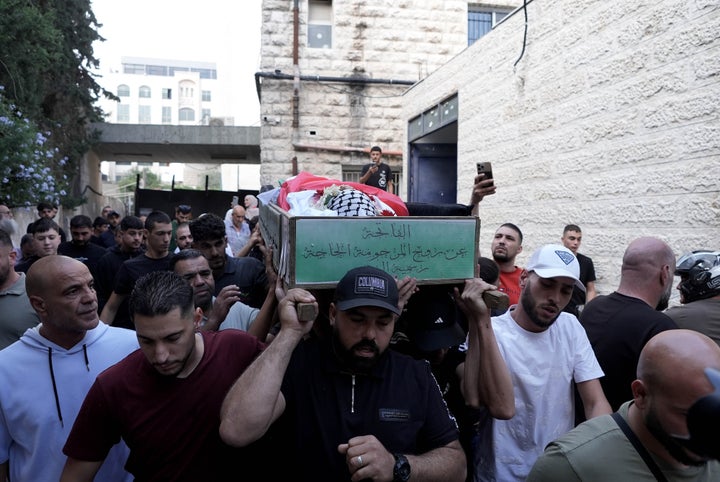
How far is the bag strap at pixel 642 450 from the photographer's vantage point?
64.6 inches

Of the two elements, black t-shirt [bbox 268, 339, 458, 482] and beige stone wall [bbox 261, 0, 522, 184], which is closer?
black t-shirt [bbox 268, 339, 458, 482]

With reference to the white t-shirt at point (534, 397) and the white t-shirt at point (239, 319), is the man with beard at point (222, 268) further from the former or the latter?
the white t-shirt at point (534, 397)

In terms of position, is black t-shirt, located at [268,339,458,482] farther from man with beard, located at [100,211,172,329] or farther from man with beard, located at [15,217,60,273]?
man with beard, located at [15,217,60,273]

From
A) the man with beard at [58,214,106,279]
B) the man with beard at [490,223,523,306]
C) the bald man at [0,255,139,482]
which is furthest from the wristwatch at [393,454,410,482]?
the man with beard at [58,214,106,279]

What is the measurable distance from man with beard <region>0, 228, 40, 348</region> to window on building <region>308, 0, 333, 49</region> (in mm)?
Result: 10158

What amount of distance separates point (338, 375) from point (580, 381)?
4.09ft

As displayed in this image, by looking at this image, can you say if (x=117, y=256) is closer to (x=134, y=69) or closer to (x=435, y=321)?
(x=435, y=321)

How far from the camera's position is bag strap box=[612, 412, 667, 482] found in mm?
1640

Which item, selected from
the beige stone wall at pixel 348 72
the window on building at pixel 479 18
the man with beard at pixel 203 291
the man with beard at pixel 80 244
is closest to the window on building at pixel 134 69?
the beige stone wall at pixel 348 72

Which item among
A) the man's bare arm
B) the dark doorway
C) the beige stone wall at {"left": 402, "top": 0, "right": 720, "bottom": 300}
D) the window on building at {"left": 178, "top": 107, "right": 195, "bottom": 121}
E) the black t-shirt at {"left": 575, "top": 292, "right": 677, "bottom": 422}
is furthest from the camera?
the window on building at {"left": 178, "top": 107, "right": 195, "bottom": 121}

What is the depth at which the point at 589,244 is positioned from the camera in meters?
6.12

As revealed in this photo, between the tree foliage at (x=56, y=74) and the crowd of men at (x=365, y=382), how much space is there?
6.37 m

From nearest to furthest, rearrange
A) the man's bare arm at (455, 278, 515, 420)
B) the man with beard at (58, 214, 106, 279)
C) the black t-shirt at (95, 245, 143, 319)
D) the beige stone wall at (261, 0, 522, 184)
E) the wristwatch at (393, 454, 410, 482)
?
the wristwatch at (393, 454, 410, 482), the man's bare arm at (455, 278, 515, 420), the black t-shirt at (95, 245, 143, 319), the man with beard at (58, 214, 106, 279), the beige stone wall at (261, 0, 522, 184)

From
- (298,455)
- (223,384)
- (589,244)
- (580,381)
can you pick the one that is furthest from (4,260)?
(589,244)
